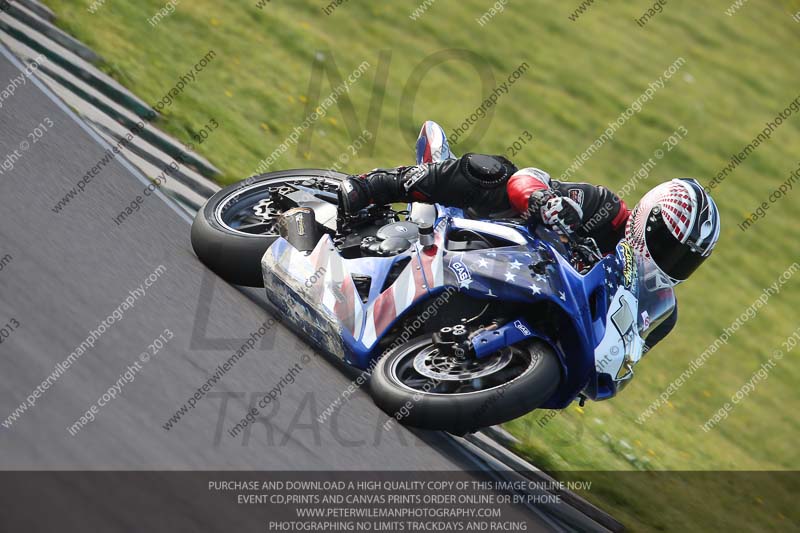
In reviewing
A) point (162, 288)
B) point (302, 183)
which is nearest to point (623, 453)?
point (302, 183)

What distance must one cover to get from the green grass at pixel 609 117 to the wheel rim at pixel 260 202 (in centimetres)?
186

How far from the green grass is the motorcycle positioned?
1.49 m

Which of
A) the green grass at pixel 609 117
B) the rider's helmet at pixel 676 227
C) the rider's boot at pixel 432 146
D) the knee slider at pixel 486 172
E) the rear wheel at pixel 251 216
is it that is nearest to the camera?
the rider's helmet at pixel 676 227

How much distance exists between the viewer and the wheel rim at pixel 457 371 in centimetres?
560

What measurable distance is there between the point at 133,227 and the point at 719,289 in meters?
7.12

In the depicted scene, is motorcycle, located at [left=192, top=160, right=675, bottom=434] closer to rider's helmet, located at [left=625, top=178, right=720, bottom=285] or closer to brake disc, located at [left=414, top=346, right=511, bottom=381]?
brake disc, located at [left=414, top=346, right=511, bottom=381]

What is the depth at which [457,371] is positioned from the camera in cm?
570

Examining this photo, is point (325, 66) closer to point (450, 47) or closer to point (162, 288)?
point (450, 47)

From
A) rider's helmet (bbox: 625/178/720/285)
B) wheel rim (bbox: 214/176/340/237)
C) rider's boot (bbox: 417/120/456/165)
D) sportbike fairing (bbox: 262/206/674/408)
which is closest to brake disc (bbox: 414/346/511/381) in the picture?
sportbike fairing (bbox: 262/206/674/408)

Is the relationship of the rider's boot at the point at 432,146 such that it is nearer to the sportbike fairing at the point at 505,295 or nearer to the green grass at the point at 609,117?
the sportbike fairing at the point at 505,295

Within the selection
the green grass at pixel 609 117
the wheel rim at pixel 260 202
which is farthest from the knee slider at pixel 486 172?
the green grass at pixel 609 117

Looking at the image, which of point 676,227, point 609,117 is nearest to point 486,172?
point 676,227

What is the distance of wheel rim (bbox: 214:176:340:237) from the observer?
7434 mm

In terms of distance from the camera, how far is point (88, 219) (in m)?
7.11
